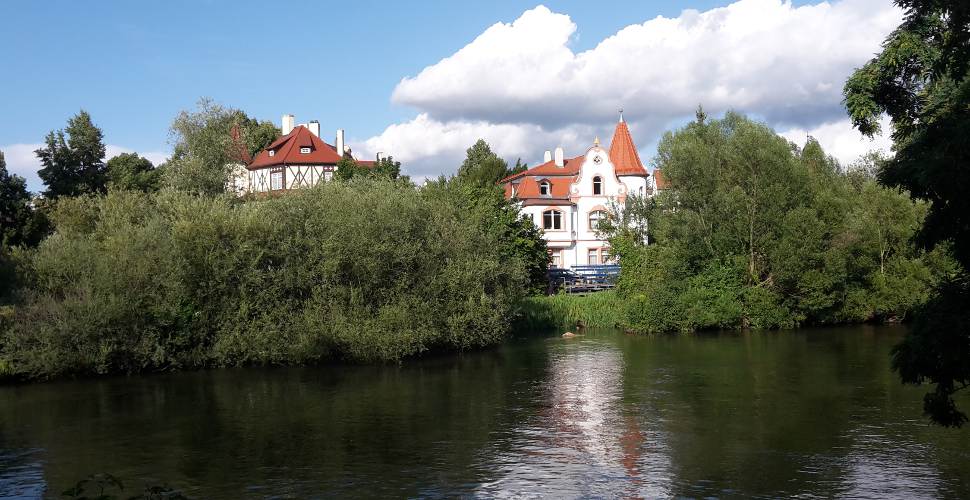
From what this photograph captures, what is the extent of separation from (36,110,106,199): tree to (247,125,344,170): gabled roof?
1545 centimetres

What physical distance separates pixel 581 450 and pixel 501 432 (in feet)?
9.75

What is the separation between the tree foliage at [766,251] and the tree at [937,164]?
37.9m

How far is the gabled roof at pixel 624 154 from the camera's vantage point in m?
71.4

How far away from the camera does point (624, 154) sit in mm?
72312

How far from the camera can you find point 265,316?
123 ft

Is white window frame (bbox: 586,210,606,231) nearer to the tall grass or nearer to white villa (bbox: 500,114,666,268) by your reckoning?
white villa (bbox: 500,114,666,268)

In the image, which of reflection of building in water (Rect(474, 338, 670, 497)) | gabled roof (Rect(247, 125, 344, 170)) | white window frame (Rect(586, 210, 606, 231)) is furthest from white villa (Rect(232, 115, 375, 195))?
reflection of building in water (Rect(474, 338, 670, 497))

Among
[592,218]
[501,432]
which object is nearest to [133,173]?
[592,218]

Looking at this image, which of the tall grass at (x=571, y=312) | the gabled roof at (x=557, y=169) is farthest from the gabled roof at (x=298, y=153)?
the tall grass at (x=571, y=312)

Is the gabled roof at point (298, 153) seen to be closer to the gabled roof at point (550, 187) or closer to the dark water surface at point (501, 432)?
the gabled roof at point (550, 187)

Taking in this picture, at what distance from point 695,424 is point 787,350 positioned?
18.8 meters

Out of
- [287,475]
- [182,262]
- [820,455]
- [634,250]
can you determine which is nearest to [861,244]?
[634,250]

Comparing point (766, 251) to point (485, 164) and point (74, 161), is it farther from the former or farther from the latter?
point (74, 161)

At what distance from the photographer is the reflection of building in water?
59.1ft
